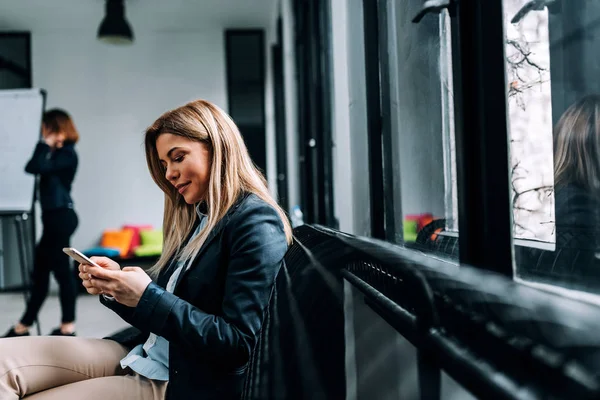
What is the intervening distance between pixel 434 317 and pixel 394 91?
4.30ft

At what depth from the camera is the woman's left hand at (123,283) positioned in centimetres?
106

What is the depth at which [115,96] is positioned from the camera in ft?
20.8

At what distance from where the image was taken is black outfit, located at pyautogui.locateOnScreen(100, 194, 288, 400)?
1.02 metres

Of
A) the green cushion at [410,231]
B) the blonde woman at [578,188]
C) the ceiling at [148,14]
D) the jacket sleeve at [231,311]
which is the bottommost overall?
the jacket sleeve at [231,311]

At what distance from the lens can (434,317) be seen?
584 millimetres

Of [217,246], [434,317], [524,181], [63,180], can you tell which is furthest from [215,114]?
[63,180]

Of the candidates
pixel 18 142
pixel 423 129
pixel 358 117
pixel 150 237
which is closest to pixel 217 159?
pixel 423 129

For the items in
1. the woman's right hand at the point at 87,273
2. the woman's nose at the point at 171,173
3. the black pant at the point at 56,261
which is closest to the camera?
the woman's right hand at the point at 87,273

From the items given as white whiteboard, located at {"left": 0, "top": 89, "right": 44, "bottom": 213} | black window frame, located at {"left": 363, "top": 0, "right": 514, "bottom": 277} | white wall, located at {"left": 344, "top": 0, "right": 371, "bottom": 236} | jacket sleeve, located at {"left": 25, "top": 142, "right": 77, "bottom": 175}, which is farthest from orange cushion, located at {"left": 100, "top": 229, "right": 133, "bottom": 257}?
black window frame, located at {"left": 363, "top": 0, "right": 514, "bottom": 277}

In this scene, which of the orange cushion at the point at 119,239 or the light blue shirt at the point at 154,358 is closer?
the light blue shirt at the point at 154,358

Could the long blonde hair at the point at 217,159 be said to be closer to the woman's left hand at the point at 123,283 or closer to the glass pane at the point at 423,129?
the woman's left hand at the point at 123,283

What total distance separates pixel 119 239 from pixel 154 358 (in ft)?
16.8

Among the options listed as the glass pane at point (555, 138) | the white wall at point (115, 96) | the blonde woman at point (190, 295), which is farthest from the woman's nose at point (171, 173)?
the white wall at point (115, 96)

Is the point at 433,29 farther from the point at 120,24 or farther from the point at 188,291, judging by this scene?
the point at 120,24
